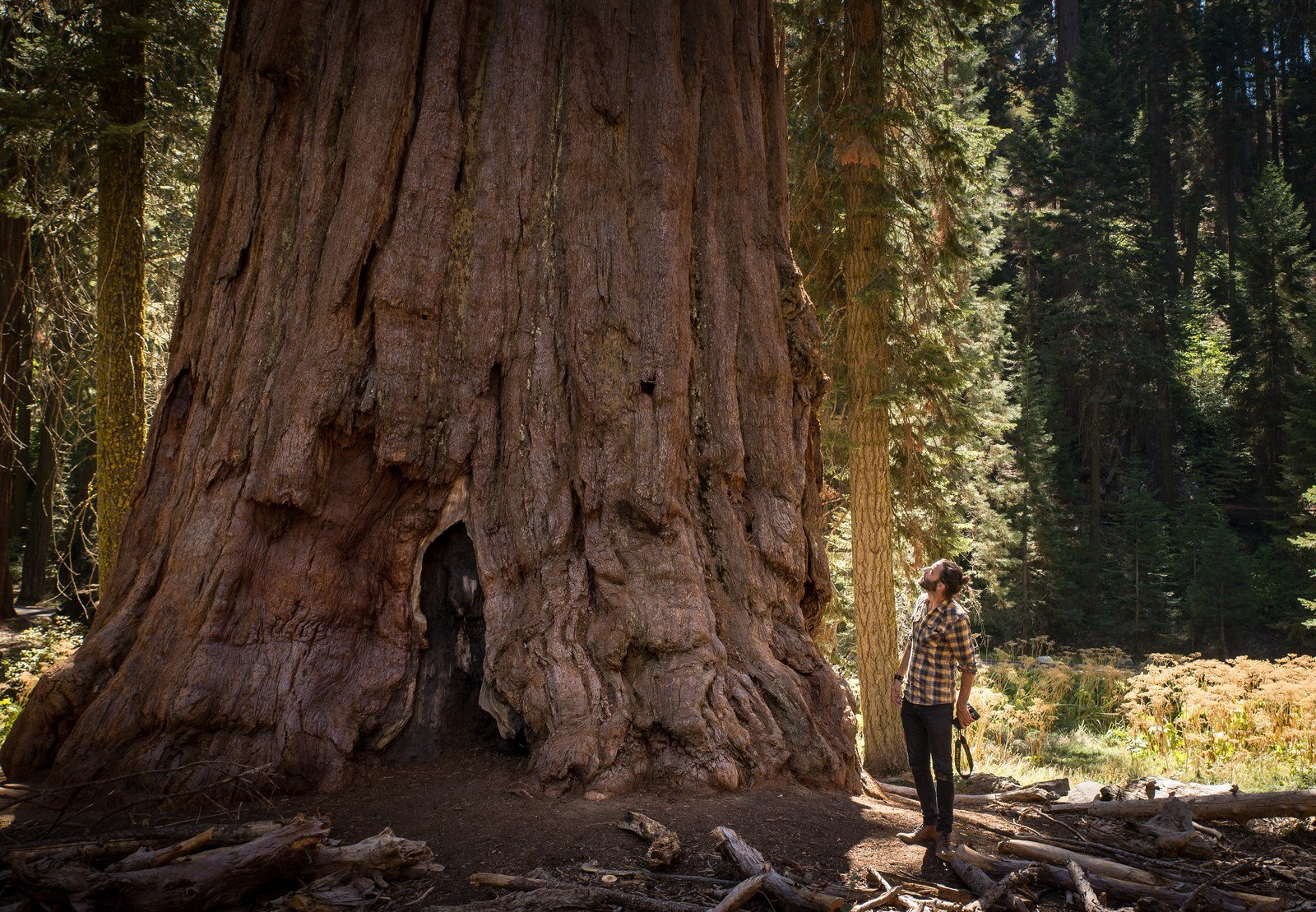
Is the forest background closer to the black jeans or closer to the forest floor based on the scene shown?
the black jeans

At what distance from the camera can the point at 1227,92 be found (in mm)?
41219

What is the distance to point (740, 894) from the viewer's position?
141 inches

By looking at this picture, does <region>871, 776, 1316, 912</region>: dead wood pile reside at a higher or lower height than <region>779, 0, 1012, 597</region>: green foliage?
lower

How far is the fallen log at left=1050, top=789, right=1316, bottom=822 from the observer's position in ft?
18.2

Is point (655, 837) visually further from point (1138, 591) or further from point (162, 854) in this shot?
point (1138, 591)

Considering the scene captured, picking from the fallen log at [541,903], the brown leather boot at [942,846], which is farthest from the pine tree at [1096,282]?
the fallen log at [541,903]

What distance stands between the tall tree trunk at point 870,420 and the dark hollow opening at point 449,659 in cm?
599

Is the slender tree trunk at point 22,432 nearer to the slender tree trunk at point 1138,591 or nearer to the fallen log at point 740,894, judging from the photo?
the fallen log at point 740,894

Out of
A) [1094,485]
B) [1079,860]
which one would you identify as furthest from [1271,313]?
[1079,860]

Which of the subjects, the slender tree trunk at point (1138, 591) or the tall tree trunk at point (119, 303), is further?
the slender tree trunk at point (1138, 591)

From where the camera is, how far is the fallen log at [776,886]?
366 cm

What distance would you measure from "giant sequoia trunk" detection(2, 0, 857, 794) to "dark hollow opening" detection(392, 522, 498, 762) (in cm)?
3

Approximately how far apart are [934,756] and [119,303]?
9803 mm

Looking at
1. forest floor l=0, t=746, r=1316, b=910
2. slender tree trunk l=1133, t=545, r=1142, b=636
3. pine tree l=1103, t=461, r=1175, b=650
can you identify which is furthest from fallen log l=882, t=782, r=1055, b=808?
pine tree l=1103, t=461, r=1175, b=650
